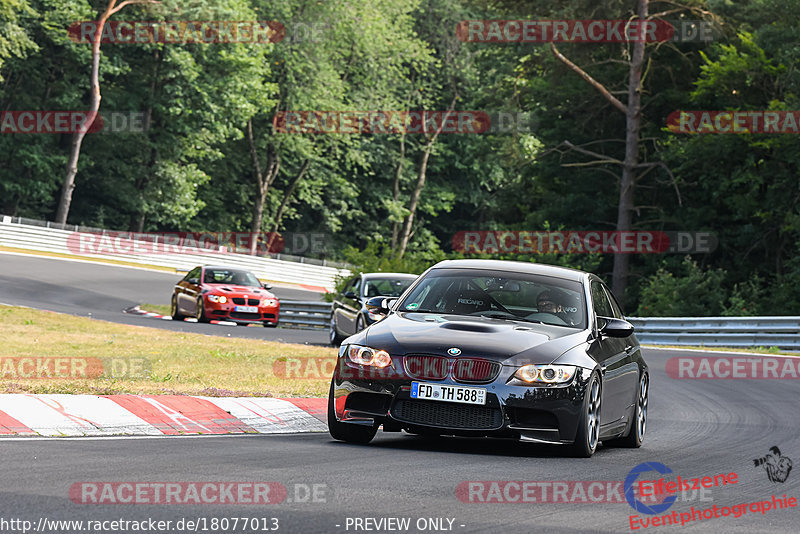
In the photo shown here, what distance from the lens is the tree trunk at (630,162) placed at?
138 feet

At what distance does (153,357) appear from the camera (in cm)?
1725

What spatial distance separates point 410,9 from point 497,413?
71.3 meters

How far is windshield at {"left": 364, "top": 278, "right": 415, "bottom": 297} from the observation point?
24.0 meters

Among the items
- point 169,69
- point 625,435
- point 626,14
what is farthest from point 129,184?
point 625,435

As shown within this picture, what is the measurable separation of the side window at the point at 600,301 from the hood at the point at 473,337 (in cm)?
83

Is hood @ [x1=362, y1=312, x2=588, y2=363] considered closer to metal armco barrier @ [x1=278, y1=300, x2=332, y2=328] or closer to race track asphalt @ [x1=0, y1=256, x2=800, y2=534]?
race track asphalt @ [x1=0, y1=256, x2=800, y2=534]

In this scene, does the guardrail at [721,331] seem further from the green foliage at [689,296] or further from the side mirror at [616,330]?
the side mirror at [616,330]

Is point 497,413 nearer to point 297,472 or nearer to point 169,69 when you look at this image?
point 297,472
